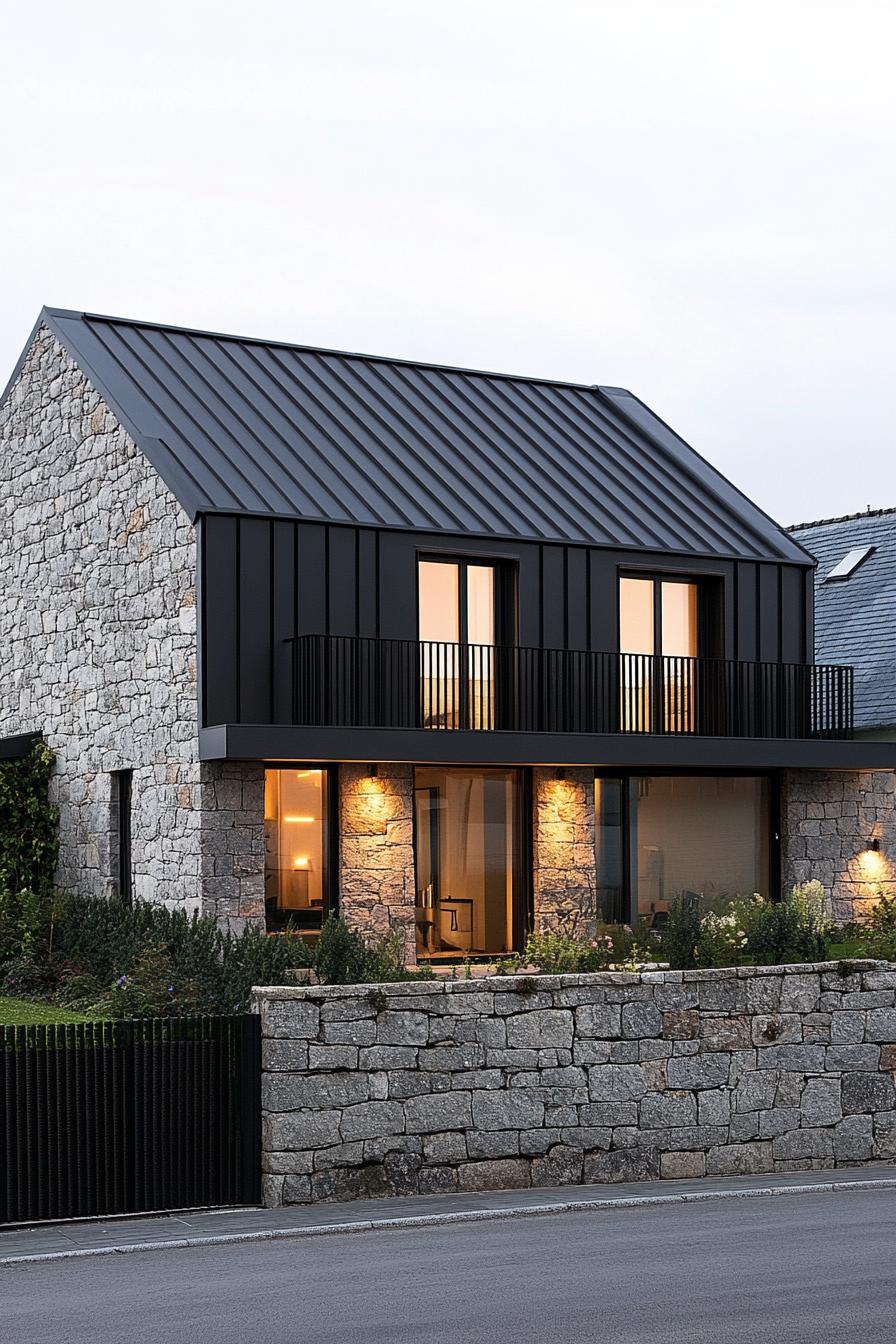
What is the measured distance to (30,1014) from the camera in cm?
1773

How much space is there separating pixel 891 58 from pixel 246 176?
13.7 m

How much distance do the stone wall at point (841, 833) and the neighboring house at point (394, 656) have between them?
0.04m

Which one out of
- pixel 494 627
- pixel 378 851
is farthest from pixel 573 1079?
pixel 494 627

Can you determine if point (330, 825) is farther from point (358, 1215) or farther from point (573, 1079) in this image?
point (358, 1215)

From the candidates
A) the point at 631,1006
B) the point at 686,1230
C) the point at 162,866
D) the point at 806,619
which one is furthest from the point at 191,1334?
the point at 806,619

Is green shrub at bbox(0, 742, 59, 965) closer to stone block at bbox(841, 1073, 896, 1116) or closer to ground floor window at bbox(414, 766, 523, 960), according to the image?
ground floor window at bbox(414, 766, 523, 960)

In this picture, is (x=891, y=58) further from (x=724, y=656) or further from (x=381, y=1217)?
(x=381, y=1217)

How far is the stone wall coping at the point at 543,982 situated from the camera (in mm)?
11633

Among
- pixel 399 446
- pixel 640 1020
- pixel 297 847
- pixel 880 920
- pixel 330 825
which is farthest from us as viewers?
pixel 399 446

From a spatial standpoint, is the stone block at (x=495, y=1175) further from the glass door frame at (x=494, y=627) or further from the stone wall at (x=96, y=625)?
the glass door frame at (x=494, y=627)

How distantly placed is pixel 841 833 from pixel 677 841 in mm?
2716

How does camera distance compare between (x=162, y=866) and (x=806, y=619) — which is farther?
(x=806, y=619)

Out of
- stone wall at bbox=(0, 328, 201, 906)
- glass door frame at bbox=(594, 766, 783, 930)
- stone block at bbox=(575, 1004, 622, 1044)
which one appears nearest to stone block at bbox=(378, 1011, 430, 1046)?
stone block at bbox=(575, 1004, 622, 1044)

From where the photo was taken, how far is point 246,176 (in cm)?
2722
